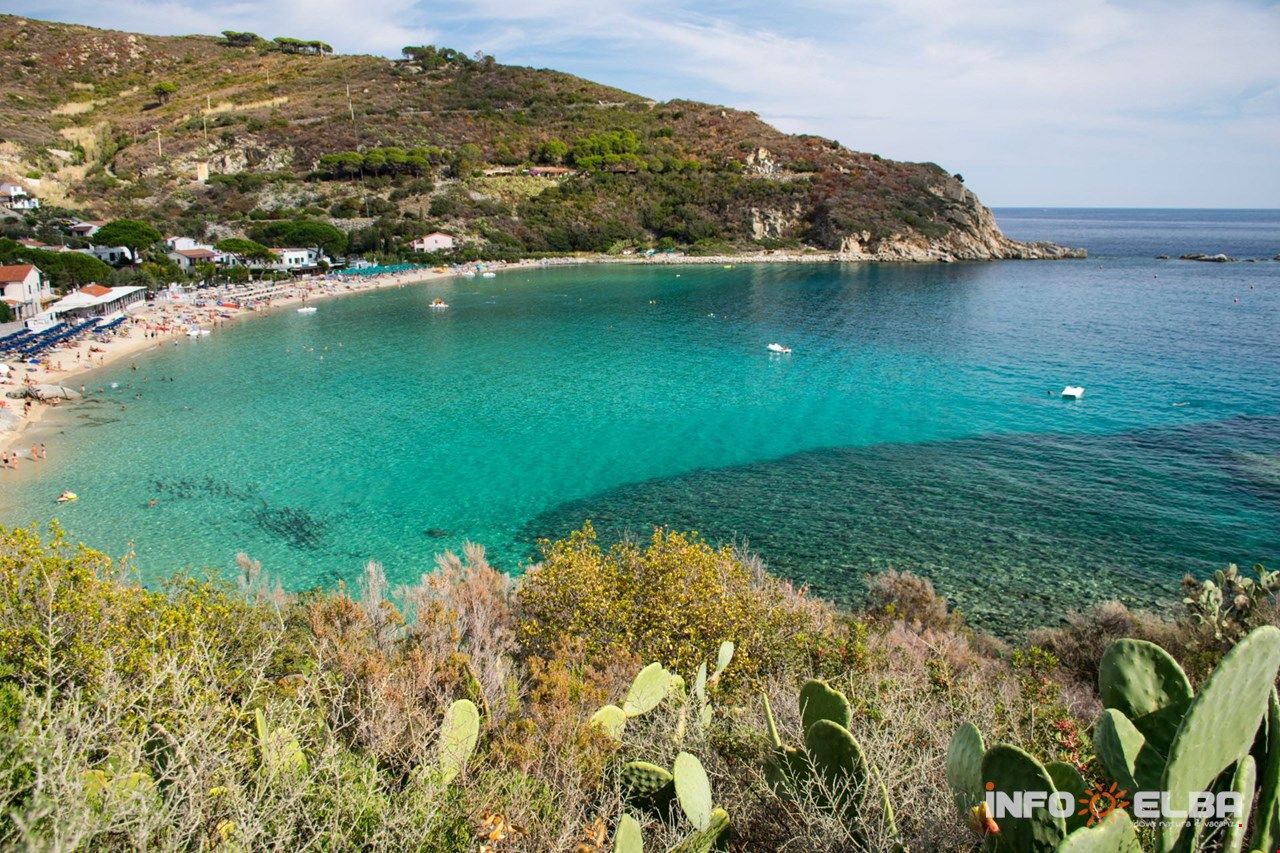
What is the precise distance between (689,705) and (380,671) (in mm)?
3118

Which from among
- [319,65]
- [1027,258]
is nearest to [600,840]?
[1027,258]

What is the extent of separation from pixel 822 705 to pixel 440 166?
10199 cm

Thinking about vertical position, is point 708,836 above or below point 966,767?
below

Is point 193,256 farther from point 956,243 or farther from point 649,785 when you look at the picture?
point 956,243

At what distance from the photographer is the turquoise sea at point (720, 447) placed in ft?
57.8

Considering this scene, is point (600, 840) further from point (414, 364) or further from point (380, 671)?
point (414, 364)

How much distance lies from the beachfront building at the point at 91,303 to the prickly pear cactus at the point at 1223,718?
52145 millimetres

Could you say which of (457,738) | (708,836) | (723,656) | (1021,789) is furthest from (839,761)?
(723,656)

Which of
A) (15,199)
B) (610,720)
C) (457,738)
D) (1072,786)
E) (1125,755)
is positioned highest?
(15,199)

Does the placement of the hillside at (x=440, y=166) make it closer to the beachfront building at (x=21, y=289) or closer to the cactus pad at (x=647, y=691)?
the beachfront building at (x=21, y=289)

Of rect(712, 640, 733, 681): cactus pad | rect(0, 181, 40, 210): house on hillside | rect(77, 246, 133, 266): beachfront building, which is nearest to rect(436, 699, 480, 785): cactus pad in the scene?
rect(712, 640, 733, 681): cactus pad

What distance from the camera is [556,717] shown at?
22.5ft

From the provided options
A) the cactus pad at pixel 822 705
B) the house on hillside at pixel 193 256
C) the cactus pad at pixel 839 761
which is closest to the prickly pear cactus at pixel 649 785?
the cactus pad at pixel 822 705

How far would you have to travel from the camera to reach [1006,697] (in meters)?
8.04
